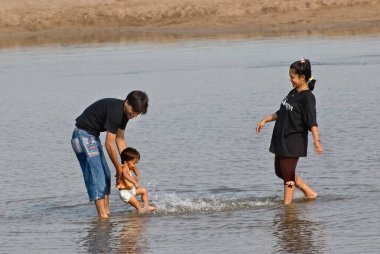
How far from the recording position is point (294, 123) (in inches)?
374

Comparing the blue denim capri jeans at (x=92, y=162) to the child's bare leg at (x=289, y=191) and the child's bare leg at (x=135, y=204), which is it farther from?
the child's bare leg at (x=289, y=191)

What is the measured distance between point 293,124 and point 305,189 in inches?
30.0

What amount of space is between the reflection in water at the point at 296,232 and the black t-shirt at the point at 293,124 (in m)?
0.53

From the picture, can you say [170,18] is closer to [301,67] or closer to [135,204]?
[135,204]

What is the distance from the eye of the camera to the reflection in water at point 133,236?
8344mm

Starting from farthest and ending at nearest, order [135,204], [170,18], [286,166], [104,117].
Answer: [170,18], [135,204], [286,166], [104,117]

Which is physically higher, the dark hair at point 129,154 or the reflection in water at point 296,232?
the dark hair at point 129,154

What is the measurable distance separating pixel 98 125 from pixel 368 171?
3266 millimetres

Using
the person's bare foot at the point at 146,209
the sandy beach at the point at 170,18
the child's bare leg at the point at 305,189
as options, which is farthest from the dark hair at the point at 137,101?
the sandy beach at the point at 170,18

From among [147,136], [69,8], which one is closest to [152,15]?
[69,8]

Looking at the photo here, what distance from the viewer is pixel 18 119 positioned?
17.0 meters

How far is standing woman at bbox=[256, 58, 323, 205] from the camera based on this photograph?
9.32 meters

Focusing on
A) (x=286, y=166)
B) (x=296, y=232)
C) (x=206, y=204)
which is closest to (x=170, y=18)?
(x=206, y=204)

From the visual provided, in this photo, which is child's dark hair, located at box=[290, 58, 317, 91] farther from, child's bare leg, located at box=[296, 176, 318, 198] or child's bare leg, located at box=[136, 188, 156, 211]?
child's bare leg, located at box=[136, 188, 156, 211]
